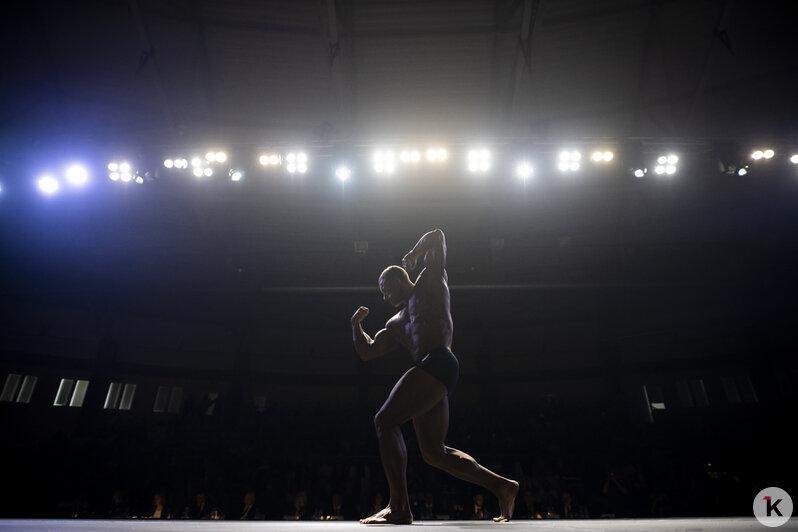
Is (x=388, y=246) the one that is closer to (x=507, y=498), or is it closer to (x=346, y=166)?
(x=346, y=166)

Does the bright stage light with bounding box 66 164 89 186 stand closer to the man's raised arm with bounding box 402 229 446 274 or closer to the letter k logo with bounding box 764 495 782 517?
the man's raised arm with bounding box 402 229 446 274

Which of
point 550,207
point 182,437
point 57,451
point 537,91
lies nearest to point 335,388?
point 182,437

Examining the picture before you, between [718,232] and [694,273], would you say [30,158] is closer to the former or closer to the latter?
[718,232]

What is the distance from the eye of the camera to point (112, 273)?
470 inches

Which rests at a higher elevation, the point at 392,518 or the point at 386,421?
the point at 386,421

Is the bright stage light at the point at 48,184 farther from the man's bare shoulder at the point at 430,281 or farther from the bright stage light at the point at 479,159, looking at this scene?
the man's bare shoulder at the point at 430,281

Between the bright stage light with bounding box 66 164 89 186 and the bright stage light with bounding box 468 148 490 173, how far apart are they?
6.71m

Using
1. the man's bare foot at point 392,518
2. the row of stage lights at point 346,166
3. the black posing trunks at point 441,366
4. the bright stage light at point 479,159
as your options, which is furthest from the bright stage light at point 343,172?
the man's bare foot at point 392,518

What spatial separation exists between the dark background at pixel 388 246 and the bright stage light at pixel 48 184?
0.21 metres

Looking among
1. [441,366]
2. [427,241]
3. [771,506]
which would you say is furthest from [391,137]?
[771,506]

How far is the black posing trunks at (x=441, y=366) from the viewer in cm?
215

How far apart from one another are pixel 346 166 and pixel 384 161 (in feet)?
2.17

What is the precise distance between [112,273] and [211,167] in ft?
25.8

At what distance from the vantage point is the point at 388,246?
36.0ft
